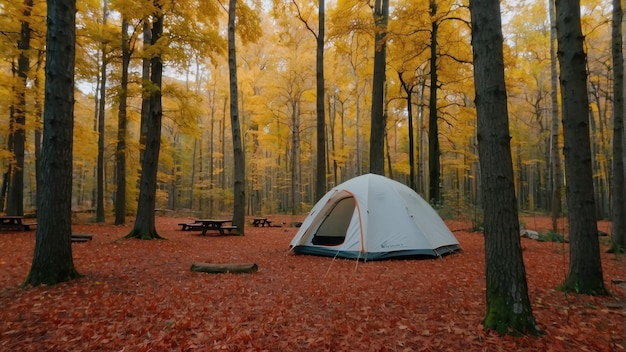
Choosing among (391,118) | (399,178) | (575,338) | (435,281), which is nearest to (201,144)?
(391,118)

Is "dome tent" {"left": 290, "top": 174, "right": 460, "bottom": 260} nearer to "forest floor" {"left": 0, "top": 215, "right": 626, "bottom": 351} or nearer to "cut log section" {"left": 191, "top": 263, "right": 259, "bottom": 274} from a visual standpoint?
"forest floor" {"left": 0, "top": 215, "right": 626, "bottom": 351}

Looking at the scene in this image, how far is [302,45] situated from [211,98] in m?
9.33

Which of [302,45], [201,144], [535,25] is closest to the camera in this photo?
[535,25]

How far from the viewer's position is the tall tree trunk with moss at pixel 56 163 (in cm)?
469

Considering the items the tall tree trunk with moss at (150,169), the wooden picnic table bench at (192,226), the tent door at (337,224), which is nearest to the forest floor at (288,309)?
the tent door at (337,224)

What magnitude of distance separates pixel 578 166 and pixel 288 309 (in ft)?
13.8

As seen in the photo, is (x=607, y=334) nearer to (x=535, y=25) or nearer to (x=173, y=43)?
(x=173, y=43)

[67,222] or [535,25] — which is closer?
[67,222]

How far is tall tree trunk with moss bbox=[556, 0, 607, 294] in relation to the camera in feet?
14.4

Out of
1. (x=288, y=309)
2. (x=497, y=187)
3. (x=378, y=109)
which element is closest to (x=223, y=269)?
(x=288, y=309)

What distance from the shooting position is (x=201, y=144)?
29891 mm

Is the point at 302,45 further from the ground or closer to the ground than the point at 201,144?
further from the ground

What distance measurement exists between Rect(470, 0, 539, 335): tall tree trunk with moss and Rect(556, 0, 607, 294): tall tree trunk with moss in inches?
77.6

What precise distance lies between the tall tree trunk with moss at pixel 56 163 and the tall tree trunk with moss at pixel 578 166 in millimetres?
7010
